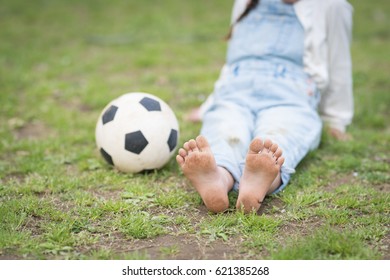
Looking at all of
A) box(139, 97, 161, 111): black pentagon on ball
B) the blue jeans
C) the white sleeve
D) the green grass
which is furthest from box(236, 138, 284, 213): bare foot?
the white sleeve

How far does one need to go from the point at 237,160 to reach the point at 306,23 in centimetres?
119

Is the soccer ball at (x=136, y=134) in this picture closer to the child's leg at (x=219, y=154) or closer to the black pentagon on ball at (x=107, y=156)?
the black pentagon on ball at (x=107, y=156)

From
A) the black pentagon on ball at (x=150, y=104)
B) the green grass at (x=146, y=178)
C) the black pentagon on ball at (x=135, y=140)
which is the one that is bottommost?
the green grass at (x=146, y=178)

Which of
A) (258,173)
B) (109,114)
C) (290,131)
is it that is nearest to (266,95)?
(290,131)

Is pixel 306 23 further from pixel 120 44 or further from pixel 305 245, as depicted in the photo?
pixel 120 44

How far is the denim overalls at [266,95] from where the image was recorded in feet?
9.00

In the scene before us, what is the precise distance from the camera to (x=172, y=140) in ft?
9.62

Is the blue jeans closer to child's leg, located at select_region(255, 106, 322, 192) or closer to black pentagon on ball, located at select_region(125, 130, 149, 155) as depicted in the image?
child's leg, located at select_region(255, 106, 322, 192)

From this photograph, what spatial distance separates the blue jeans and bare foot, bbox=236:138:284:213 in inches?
7.2

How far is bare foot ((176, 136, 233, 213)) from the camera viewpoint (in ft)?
7.64

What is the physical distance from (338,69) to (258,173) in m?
1.46

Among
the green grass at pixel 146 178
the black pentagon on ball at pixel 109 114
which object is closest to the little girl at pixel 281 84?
the green grass at pixel 146 178

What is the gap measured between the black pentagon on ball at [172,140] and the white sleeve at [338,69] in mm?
1254

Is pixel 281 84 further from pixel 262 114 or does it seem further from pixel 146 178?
pixel 146 178
